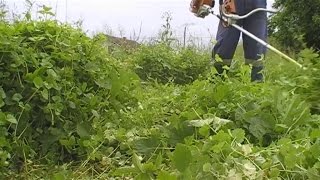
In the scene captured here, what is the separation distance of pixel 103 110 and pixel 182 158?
3.97ft

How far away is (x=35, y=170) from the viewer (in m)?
2.61

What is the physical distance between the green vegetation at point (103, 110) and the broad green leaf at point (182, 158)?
140mm

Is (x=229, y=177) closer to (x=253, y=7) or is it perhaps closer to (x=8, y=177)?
(x=8, y=177)

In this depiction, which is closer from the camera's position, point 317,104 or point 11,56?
Answer: point 317,104

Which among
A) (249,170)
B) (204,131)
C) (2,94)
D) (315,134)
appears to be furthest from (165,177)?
(2,94)

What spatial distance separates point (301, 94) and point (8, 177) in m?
1.16

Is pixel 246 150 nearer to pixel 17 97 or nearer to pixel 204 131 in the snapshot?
pixel 204 131

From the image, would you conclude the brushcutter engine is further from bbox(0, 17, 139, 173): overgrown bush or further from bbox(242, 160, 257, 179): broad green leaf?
bbox(242, 160, 257, 179): broad green leaf

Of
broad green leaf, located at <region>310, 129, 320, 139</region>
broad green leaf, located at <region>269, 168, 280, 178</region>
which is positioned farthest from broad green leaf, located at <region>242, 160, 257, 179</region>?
broad green leaf, located at <region>310, 129, 320, 139</region>

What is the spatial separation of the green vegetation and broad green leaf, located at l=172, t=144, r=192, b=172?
0.46ft

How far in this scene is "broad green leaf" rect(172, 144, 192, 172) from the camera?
1632 millimetres

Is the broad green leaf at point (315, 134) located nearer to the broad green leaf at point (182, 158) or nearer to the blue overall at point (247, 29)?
the broad green leaf at point (182, 158)

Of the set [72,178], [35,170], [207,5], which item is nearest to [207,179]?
[72,178]

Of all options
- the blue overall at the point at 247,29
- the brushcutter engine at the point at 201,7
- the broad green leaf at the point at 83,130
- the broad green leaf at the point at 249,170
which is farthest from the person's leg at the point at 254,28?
the broad green leaf at the point at 249,170
